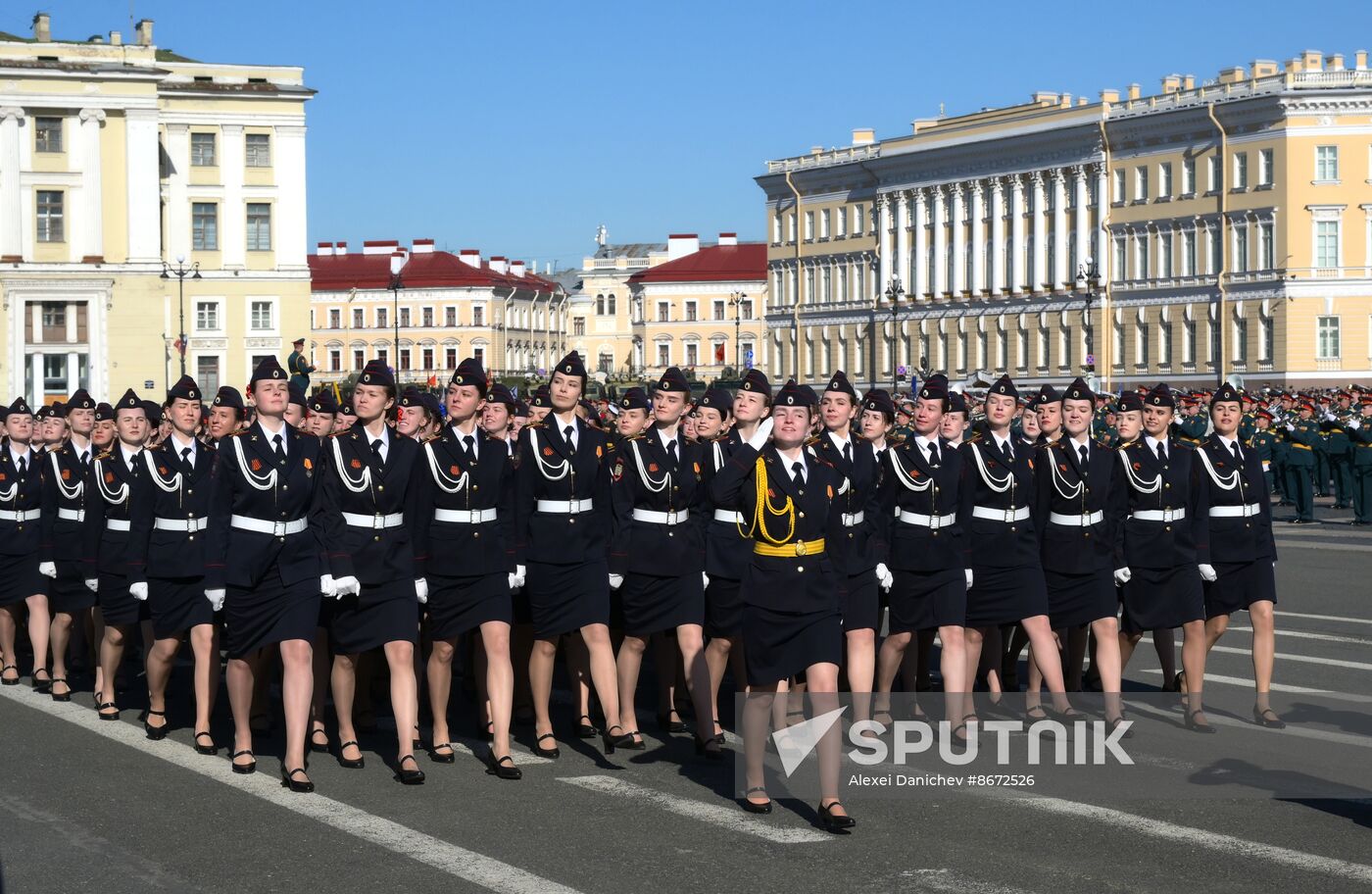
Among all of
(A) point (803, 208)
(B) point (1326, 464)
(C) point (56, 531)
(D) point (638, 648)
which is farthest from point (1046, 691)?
(A) point (803, 208)

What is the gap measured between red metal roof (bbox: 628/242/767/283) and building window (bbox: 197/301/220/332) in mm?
70034

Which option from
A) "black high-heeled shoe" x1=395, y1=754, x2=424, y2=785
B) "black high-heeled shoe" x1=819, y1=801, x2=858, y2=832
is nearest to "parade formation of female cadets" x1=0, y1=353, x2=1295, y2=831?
"black high-heeled shoe" x1=395, y1=754, x2=424, y2=785

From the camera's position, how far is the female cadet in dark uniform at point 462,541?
1104cm

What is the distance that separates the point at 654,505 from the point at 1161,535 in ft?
9.53

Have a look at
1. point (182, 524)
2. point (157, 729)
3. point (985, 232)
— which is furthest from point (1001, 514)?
point (985, 232)

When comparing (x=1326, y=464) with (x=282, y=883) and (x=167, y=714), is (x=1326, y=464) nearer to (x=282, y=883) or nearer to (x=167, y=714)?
(x=167, y=714)

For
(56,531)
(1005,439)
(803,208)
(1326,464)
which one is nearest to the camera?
(1005,439)

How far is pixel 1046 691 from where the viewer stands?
508 inches

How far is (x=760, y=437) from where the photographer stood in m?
10.6

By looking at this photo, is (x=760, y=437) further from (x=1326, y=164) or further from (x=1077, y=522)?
(x=1326, y=164)

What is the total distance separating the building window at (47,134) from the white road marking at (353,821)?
76647 millimetres

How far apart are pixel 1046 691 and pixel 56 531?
22.0 ft

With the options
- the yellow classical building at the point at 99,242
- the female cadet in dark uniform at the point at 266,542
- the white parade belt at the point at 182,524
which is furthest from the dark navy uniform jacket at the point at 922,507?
the yellow classical building at the point at 99,242

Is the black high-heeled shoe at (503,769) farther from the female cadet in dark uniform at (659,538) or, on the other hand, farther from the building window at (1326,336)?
the building window at (1326,336)
